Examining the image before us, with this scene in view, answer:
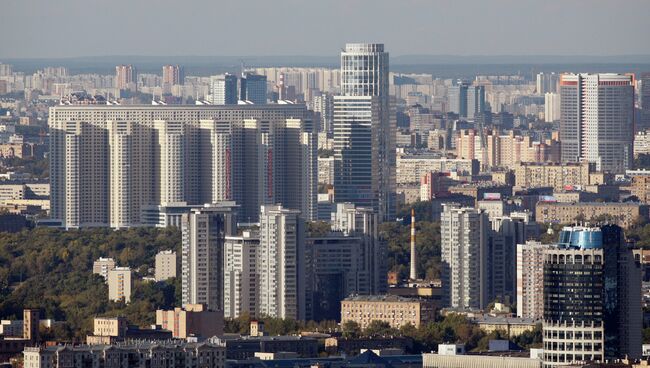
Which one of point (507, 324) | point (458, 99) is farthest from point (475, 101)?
point (507, 324)

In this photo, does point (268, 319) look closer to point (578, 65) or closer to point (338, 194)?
point (338, 194)

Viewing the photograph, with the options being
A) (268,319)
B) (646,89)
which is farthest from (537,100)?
(268,319)

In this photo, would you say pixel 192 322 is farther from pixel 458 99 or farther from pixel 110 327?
pixel 458 99

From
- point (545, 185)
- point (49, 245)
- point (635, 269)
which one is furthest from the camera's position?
point (545, 185)

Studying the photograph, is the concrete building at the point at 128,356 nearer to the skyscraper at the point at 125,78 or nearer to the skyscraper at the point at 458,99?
the skyscraper at the point at 125,78

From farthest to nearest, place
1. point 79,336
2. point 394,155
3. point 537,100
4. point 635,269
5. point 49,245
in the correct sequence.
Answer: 1. point 537,100
2. point 394,155
3. point 49,245
4. point 79,336
5. point 635,269

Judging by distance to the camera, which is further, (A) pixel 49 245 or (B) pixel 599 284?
(A) pixel 49 245
